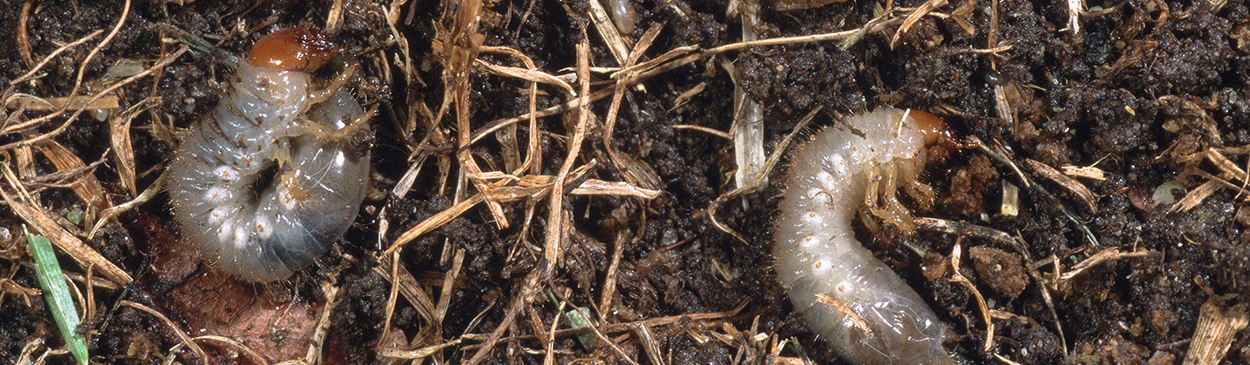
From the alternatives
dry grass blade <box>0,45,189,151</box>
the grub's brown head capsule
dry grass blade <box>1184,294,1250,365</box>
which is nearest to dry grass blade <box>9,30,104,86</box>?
dry grass blade <box>0,45,189,151</box>

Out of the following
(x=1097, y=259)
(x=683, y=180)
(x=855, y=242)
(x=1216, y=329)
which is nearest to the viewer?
(x=1216, y=329)

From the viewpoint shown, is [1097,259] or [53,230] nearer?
[1097,259]

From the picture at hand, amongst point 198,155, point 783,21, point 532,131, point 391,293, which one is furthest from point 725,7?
point 198,155

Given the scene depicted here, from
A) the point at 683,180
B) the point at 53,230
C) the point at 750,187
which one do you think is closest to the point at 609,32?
the point at 683,180

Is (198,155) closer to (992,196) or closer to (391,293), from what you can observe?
(391,293)

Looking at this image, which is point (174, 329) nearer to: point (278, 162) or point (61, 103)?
point (278, 162)

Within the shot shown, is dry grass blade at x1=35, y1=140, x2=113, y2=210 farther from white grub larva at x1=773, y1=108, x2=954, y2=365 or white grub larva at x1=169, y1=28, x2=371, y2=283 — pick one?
white grub larva at x1=773, y1=108, x2=954, y2=365

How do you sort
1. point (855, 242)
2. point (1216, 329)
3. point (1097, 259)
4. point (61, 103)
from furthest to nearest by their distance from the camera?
point (855, 242) < point (61, 103) < point (1097, 259) < point (1216, 329)

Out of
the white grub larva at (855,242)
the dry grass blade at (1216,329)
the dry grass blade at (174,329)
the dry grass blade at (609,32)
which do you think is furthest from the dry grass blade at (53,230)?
the dry grass blade at (1216,329)
